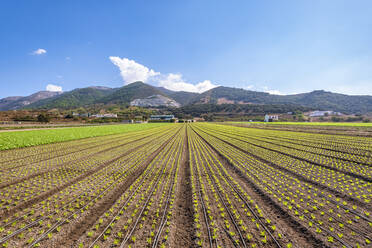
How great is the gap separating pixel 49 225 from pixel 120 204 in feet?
9.05

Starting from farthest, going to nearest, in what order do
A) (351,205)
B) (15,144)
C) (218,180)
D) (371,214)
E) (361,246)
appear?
(15,144)
(218,180)
(351,205)
(371,214)
(361,246)

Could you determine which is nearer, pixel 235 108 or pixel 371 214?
pixel 371 214

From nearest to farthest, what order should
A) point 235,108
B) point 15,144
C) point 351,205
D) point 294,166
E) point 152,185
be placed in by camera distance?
point 351,205 → point 152,185 → point 294,166 → point 15,144 → point 235,108

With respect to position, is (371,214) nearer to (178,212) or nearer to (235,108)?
(178,212)

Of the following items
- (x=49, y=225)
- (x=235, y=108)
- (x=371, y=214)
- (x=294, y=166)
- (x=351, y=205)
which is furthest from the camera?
(x=235, y=108)

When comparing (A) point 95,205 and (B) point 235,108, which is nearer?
(A) point 95,205

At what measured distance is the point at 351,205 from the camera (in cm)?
722

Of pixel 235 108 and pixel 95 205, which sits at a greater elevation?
pixel 235 108

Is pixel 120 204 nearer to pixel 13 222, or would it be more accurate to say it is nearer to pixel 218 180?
pixel 13 222

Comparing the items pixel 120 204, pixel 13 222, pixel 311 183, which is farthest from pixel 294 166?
pixel 13 222

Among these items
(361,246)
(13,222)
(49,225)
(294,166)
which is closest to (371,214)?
(361,246)

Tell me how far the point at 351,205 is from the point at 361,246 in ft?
10.6

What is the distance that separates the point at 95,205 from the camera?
743cm

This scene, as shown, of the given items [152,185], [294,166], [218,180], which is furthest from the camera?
[294,166]
